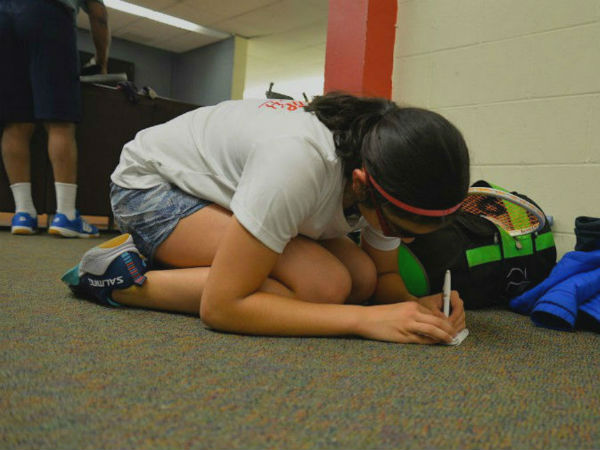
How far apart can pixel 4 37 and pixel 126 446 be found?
2.24m

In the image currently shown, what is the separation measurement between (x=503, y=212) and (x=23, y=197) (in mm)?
2088

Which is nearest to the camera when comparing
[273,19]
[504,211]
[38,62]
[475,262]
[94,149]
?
[475,262]

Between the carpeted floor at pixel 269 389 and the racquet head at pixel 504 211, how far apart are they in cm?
50

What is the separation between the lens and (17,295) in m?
1.09

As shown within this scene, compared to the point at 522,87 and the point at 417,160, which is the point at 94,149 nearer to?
the point at 522,87

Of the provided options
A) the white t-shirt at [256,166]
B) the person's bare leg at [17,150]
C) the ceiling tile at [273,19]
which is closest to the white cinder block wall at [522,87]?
the white t-shirt at [256,166]

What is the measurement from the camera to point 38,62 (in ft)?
7.02

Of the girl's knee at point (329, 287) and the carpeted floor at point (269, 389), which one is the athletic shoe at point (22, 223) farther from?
the girl's knee at point (329, 287)

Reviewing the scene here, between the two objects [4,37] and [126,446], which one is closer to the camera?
[126,446]

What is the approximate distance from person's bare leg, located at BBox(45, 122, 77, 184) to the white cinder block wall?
1519 mm

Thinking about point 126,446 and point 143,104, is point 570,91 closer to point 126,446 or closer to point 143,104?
point 126,446

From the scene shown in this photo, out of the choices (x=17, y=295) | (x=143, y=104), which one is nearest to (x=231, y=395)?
(x=17, y=295)

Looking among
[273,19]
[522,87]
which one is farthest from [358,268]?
[273,19]

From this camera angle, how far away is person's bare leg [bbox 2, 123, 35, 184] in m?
2.31
